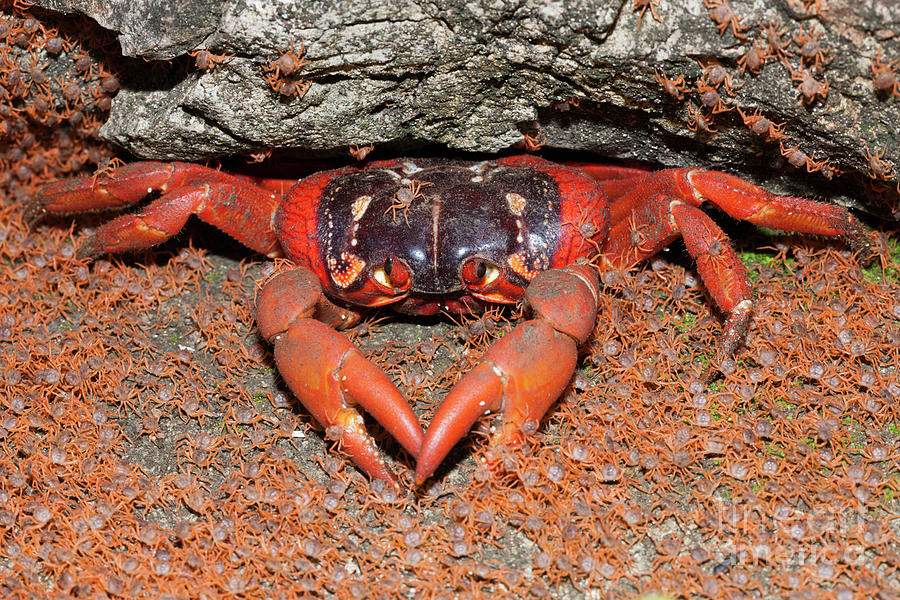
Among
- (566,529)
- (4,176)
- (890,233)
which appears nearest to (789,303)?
(890,233)

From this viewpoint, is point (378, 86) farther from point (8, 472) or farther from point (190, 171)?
point (8, 472)

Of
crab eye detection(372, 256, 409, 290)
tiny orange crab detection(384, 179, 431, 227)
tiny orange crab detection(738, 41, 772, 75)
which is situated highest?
tiny orange crab detection(738, 41, 772, 75)

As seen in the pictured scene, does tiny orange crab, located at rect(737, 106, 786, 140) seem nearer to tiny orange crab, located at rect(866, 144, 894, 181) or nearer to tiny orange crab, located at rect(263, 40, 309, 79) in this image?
tiny orange crab, located at rect(866, 144, 894, 181)

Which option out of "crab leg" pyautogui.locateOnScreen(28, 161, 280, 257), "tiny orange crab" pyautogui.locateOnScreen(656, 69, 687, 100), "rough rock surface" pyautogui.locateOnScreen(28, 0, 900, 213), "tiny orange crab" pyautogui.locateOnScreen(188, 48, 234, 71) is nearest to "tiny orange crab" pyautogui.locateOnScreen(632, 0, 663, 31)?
"rough rock surface" pyautogui.locateOnScreen(28, 0, 900, 213)

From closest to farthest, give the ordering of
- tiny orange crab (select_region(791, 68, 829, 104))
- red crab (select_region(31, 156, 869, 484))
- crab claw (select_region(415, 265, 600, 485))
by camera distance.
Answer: crab claw (select_region(415, 265, 600, 485))
red crab (select_region(31, 156, 869, 484))
tiny orange crab (select_region(791, 68, 829, 104))

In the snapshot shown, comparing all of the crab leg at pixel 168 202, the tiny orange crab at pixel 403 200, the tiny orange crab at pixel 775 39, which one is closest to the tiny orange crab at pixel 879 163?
the tiny orange crab at pixel 775 39

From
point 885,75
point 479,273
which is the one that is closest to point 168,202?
point 479,273
